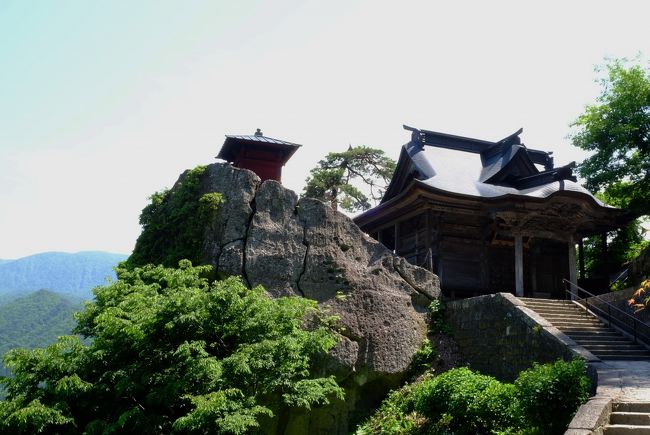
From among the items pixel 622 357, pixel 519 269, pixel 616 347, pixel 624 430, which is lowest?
pixel 624 430

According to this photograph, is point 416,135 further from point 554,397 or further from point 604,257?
point 554,397

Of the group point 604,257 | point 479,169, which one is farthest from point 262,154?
point 604,257

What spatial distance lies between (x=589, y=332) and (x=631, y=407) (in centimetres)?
640

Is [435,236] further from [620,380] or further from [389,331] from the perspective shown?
[620,380]

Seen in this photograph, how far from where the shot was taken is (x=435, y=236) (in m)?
19.5

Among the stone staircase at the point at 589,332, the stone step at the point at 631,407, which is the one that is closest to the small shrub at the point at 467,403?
the stone step at the point at 631,407

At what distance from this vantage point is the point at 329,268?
1505cm

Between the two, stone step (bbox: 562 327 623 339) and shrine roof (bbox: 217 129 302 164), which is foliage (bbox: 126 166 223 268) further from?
stone step (bbox: 562 327 623 339)

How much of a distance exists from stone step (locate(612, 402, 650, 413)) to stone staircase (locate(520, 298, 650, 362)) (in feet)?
15.2

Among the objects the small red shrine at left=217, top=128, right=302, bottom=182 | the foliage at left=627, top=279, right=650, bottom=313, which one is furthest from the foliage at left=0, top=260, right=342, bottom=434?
the small red shrine at left=217, top=128, right=302, bottom=182

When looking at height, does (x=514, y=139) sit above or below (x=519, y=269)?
above

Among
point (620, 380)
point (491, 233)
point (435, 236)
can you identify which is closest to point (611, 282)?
point (491, 233)

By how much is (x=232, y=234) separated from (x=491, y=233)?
963cm

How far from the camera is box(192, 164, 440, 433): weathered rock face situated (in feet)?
47.0
